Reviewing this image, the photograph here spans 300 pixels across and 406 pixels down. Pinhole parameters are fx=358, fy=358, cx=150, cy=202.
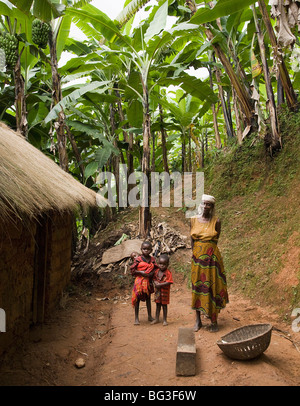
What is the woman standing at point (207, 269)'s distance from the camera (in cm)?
411

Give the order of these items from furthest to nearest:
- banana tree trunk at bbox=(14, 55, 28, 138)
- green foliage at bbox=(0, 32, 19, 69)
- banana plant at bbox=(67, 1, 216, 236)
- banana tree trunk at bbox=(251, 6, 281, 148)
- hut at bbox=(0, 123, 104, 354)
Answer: banana tree trunk at bbox=(251, 6, 281, 148) → banana plant at bbox=(67, 1, 216, 236) → banana tree trunk at bbox=(14, 55, 28, 138) → green foliage at bbox=(0, 32, 19, 69) → hut at bbox=(0, 123, 104, 354)

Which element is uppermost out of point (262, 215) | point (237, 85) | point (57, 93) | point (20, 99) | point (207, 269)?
point (237, 85)

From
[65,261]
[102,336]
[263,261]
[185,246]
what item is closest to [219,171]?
[185,246]

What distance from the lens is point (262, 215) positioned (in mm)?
6750

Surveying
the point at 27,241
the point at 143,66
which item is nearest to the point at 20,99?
the point at 143,66

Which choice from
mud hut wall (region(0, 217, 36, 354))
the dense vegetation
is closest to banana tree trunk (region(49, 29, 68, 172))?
the dense vegetation

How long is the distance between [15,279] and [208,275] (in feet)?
6.98

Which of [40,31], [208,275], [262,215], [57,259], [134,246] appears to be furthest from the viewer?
[134,246]

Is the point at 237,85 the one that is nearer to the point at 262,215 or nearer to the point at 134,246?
the point at 262,215

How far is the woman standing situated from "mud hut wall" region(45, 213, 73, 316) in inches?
72.6

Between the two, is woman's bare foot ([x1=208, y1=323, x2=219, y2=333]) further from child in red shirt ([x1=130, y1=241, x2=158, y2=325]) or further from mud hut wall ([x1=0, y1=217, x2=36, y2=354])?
mud hut wall ([x1=0, y1=217, x2=36, y2=354])

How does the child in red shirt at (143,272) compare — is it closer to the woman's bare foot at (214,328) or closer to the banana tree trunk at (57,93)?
the woman's bare foot at (214,328)

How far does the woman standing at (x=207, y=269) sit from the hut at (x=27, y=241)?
170cm

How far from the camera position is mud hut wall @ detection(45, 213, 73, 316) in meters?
5.00
